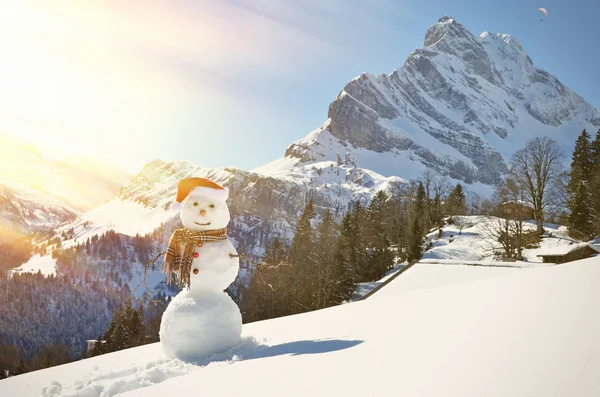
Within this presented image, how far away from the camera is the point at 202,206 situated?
527cm

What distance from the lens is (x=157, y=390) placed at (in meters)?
3.03

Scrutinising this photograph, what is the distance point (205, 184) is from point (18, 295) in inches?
6855

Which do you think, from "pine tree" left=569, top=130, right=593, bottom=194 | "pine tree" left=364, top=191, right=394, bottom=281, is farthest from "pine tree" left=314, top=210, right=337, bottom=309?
"pine tree" left=569, top=130, right=593, bottom=194

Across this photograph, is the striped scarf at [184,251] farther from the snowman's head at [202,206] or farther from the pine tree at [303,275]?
the pine tree at [303,275]

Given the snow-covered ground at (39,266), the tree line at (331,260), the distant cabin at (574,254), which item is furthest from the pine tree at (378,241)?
the snow-covered ground at (39,266)

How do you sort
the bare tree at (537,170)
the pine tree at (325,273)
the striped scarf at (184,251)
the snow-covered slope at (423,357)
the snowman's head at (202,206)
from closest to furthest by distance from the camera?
the snow-covered slope at (423,357) < the striped scarf at (184,251) < the snowman's head at (202,206) < the pine tree at (325,273) < the bare tree at (537,170)

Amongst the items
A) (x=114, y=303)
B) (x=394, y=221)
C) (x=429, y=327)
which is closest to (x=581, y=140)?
(x=394, y=221)

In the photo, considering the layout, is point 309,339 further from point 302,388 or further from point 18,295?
point 18,295

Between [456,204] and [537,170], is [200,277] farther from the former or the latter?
[456,204]

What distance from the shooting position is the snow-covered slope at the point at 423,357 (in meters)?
2.07

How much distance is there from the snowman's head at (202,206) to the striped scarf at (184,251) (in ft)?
0.34

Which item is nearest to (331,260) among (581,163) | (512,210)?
(512,210)

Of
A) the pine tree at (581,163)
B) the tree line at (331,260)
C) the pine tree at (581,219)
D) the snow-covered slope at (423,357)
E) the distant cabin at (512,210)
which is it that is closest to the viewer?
the snow-covered slope at (423,357)

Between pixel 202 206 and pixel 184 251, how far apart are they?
692 millimetres
